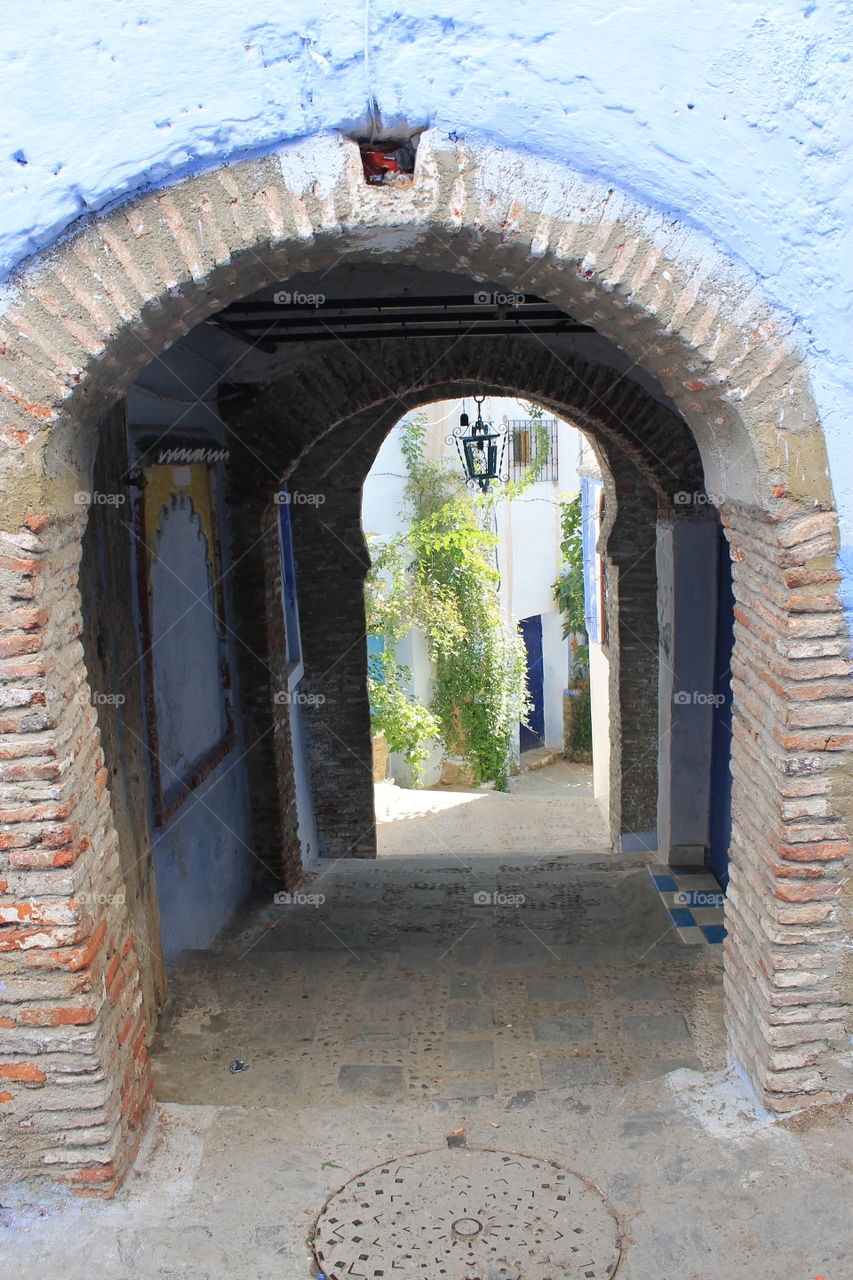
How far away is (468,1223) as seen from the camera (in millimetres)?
3547

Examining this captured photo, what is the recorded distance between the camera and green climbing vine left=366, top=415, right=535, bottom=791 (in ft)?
51.5

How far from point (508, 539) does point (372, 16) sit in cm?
1680

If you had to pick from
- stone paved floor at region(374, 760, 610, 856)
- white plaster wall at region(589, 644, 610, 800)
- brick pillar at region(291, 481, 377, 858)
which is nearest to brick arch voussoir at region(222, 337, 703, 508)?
brick pillar at region(291, 481, 377, 858)

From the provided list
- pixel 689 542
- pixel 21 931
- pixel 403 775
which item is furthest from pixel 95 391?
pixel 403 775

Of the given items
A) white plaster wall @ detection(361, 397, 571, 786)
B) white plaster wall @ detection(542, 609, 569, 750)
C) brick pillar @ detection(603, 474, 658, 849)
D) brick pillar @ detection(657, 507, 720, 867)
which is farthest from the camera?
white plaster wall @ detection(542, 609, 569, 750)

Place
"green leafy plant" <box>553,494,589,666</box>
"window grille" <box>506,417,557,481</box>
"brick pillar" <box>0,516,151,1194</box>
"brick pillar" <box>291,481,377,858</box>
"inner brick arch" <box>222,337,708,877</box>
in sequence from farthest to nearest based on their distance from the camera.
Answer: "window grille" <box>506,417,557,481</box>, "green leafy plant" <box>553,494,589,666</box>, "brick pillar" <box>291,481,377,858</box>, "inner brick arch" <box>222,337,708,877</box>, "brick pillar" <box>0,516,151,1194</box>

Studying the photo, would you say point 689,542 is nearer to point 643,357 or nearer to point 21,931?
point 643,357

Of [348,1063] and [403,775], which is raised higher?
[348,1063]

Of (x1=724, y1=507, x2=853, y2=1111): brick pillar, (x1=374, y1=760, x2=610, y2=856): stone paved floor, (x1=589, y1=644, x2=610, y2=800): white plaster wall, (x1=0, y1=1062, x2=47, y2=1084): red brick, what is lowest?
(x1=374, y1=760, x2=610, y2=856): stone paved floor

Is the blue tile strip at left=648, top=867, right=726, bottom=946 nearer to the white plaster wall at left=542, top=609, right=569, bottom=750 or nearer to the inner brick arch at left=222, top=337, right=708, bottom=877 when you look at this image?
the inner brick arch at left=222, top=337, right=708, bottom=877

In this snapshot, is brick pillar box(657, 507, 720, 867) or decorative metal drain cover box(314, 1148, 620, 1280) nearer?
decorative metal drain cover box(314, 1148, 620, 1280)

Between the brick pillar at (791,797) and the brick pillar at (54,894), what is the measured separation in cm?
223

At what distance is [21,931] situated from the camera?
3.33 m

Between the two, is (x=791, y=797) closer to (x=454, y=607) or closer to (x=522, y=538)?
(x=454, y=607)
